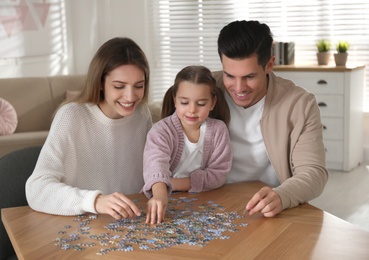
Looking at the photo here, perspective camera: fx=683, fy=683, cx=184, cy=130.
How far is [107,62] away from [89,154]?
0.37 metres

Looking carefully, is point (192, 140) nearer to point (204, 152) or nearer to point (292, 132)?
point (204, 152)

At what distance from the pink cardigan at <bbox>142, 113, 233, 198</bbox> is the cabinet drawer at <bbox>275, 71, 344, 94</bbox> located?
3866 mm

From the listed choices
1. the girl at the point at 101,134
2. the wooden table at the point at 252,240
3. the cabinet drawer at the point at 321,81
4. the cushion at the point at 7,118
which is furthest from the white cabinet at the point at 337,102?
the wooden table at the point at 252,240

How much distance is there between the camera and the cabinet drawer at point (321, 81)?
6.22m

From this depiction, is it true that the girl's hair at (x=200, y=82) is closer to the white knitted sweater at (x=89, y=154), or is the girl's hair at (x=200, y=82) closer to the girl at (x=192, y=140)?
the girl at (x=192, y=140)

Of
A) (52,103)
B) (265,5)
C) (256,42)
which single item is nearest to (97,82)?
(256,42)

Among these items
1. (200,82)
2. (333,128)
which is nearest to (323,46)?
(333,128)

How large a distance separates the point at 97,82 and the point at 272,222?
87 centimetres

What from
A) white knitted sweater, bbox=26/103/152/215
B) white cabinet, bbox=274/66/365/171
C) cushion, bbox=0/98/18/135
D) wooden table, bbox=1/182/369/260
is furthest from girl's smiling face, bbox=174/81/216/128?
white cabinet, bbox=274/66/365/171

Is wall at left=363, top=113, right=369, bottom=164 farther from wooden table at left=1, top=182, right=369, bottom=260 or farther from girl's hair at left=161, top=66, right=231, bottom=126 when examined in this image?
wooden table at left=1, top=182, right=369, bottom=260

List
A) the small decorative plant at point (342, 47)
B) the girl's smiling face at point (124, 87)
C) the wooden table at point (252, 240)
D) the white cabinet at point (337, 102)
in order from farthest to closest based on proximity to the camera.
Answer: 1. the small decorative plant at point (342, 47)
2. the white cabinet at point (337, 102)
3. the girl's smiling face at point (124, 87)
4. the wooden table at point (252, 240)

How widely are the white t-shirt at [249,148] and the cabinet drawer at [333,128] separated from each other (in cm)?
366

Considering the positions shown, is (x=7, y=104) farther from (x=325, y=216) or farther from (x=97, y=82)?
(x=325, y=216)

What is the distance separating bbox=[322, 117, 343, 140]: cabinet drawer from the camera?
6.29 metres
